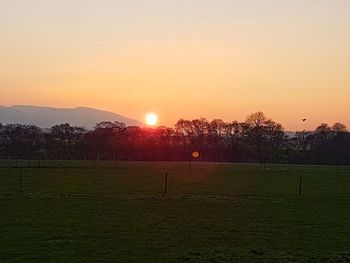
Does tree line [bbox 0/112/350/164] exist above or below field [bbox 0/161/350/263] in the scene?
above

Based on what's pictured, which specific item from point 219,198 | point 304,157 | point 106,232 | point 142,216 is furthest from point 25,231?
point 304,157

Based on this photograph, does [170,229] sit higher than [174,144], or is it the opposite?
[174,144]

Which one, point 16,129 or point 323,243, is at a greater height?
point 16,129

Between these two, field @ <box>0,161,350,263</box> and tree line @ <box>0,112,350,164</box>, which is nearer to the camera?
field @ <box>0,161,350,263</box>

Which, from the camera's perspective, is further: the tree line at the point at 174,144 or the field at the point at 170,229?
the tree line at the point at 174,144

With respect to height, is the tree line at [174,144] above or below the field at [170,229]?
above

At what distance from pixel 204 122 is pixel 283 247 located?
12197cm

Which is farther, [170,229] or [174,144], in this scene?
[174,144]

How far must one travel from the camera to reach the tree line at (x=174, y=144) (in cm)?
11012

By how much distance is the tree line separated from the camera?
110m

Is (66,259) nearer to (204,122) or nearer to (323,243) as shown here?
(323,243)

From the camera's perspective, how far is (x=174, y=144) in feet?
392

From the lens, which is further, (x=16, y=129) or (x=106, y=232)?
(x=16, y=129)

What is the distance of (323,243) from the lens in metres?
14.0
